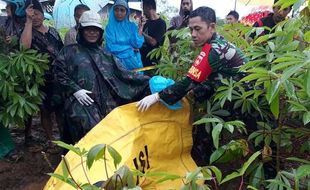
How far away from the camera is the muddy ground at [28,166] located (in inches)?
148

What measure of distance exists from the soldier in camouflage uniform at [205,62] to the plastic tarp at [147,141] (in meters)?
0.11

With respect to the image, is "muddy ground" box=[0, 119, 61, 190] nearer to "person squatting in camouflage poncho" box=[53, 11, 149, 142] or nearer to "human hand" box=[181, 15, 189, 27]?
"person squatting in camouflage poncho" box=[53, 11, 149, 142]

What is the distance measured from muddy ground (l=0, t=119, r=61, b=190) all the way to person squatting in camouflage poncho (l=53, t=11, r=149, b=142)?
586 millimetres

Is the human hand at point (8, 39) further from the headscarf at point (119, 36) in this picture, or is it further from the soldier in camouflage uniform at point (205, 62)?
the soldier in camouflage uniform at point (205, 62)

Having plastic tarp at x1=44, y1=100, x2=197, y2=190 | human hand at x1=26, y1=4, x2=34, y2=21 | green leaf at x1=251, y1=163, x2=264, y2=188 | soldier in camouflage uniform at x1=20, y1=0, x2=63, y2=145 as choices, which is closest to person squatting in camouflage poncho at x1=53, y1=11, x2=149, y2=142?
soldier in camouflage uniform at x1=20, y1=0, x2=63, y2=145

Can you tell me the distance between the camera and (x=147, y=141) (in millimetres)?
2705

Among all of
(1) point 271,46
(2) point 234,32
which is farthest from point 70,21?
(1) point 271,46

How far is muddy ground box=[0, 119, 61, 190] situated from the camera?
3771mm

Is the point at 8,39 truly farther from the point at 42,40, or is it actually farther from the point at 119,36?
the point at 119,36

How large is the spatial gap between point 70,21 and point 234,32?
4033mm

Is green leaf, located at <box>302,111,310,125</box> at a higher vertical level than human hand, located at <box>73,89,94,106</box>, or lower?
higher

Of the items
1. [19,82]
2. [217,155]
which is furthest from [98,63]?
[217,155]

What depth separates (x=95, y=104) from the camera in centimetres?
338

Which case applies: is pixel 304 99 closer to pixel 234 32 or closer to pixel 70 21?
pixel 234 32
